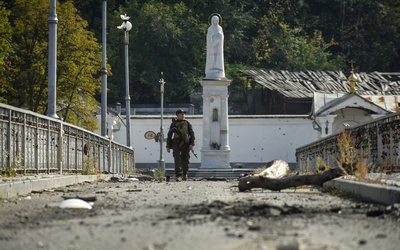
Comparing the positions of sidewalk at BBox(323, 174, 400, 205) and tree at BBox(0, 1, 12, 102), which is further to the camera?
tree at BBox(0, 1, 12, 102)

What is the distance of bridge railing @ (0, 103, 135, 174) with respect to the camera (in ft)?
68.8

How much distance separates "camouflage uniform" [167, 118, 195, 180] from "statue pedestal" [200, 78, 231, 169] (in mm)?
29472

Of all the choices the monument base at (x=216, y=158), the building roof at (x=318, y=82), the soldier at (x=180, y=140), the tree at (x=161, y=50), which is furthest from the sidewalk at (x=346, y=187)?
the tree at (x=161, y=50)

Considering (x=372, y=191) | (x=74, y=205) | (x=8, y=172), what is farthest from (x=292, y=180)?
(x=74, y=205)

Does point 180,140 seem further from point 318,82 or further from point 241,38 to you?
point 241,38

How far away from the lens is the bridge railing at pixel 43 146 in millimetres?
Result: 20969

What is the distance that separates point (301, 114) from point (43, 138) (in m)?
54.6

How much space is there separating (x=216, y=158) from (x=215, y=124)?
2.01m

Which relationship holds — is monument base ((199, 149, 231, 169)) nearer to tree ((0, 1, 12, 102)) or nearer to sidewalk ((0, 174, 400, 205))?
tree ((0, 1, 12, 102))

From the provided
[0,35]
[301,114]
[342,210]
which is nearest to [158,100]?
[301,114]

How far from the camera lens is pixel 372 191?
14289mm

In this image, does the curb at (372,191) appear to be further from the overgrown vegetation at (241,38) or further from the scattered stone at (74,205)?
the overgrown vegetation at (241,38)

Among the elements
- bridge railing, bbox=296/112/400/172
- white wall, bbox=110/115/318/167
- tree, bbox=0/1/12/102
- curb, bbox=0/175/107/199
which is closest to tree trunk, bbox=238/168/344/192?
bridge railing, bbox=296/112/400/172

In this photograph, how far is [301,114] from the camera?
78.6m
